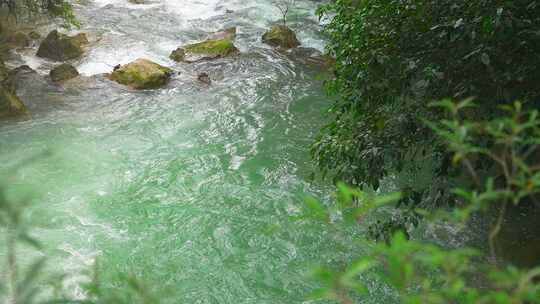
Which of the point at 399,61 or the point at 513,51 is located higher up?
the point at 513,51

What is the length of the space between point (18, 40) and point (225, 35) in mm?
Answer: 5504

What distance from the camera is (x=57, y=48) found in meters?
13.1

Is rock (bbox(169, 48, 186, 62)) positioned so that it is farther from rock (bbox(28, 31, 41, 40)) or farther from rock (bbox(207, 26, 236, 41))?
rock (bbox(28, 31, 41, 40))

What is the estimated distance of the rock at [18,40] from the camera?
43.9ft

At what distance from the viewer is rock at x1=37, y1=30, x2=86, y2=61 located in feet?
42.8

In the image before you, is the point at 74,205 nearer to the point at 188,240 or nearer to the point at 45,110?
the point at 188,240

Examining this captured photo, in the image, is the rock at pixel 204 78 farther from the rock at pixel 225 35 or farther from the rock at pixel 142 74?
the rock at pixel 225 35

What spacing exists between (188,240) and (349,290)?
2.16 m

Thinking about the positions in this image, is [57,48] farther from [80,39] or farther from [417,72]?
[417,72]

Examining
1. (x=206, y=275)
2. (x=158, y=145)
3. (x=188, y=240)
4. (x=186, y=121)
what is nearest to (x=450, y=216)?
(x=206, y=275)

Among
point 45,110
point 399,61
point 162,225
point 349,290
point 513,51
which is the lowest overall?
point 45,110

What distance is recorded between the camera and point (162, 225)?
6629 mm

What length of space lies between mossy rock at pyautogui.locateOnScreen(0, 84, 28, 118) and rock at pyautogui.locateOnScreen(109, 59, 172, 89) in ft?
8.11

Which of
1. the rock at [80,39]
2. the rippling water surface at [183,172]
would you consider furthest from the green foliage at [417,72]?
the rock at [80,39]
